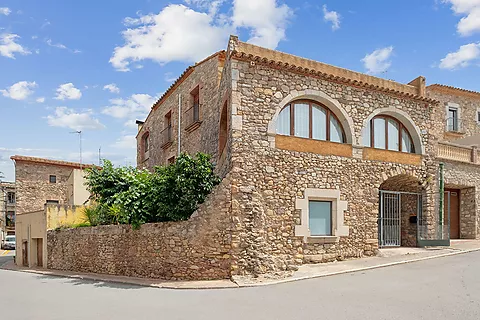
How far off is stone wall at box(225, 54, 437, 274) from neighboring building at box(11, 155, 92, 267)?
11.8m

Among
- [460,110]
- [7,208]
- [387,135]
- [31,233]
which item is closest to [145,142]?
[31,233]

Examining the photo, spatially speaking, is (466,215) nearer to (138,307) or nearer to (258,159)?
(258,159)

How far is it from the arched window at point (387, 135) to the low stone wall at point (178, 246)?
6.09 m

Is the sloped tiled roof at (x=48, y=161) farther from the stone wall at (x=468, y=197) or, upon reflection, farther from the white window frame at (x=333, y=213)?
the stone wall at (x=468, y=197)

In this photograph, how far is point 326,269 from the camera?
1127 cm

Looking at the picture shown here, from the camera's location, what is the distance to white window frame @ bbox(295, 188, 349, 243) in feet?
39.7

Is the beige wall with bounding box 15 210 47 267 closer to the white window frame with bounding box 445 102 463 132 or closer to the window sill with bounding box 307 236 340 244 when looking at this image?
the window sill with bounding box 307 236 340 244

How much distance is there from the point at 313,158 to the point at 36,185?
81.6 ft

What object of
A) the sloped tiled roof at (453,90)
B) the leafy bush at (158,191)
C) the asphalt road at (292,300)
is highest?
the sloped tiled roof at (453,90)

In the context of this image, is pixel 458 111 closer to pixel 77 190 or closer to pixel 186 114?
pixel 186 114

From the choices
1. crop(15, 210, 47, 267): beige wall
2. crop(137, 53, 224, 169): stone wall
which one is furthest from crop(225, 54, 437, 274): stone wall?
crop(15, 210, 47, 267): beige wall

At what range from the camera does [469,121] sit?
24312 millimetres

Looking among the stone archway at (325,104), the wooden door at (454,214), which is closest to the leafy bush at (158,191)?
the stone archway at (325,104)

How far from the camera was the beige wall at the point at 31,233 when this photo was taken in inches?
774
